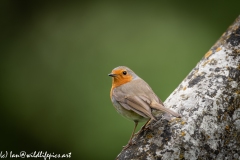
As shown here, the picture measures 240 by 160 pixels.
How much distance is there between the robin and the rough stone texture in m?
0.18

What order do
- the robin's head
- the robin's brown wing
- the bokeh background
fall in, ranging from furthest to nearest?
the bokeh background < the robin's head < the robin's brown wing

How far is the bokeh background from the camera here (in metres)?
6.60

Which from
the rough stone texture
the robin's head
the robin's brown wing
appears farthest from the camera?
the robin's head

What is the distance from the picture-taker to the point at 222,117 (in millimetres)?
2961

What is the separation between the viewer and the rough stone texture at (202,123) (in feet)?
9.11

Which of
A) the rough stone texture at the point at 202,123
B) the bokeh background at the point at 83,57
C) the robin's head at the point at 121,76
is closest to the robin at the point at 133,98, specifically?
the robin's head at the point at 121,76

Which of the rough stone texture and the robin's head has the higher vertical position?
the robin's head

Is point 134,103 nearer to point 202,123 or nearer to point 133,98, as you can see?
point 133,98

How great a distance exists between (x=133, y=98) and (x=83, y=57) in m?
3.88

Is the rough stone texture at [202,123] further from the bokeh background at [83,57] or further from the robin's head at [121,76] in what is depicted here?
the bokeh background at [83,57]

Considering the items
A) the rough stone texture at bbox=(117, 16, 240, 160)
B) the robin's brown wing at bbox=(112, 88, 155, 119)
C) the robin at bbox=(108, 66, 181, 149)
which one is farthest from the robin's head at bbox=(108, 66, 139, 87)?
the rough stone texture at bbox=(117, 16, 240, 160)

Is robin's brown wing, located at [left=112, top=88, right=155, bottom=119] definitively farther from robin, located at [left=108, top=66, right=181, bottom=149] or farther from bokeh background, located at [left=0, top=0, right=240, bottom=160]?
bokeh background, located at [left=0, top=0, right=240, bottom=160]

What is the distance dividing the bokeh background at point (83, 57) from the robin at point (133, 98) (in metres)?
1.79

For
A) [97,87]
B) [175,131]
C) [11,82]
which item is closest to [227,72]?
[175,131]
